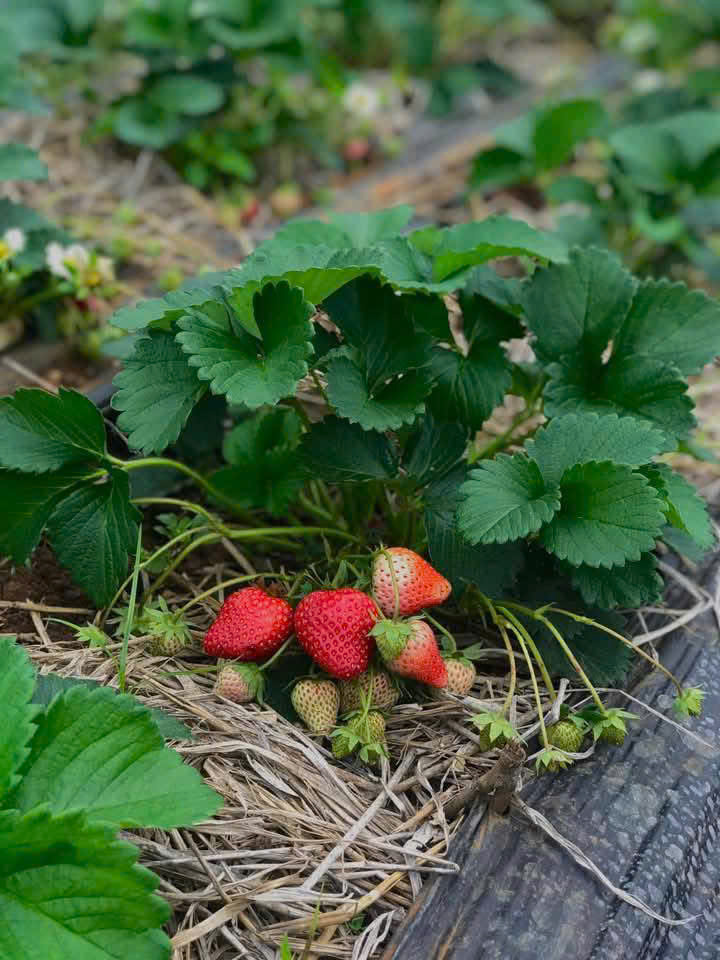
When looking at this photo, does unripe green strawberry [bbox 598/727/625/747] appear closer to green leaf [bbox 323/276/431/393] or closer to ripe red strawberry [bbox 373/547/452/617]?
ripe red strawberry [bbox 373/547/452/617]

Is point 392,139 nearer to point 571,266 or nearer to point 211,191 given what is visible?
point 211,191

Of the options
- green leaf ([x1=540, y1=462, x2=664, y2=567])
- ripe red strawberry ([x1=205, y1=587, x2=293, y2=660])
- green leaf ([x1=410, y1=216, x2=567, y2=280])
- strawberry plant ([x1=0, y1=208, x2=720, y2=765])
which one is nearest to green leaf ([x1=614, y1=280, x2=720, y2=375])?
strawberry plant ([x1=0, y1=208, x2=720, y2=765])

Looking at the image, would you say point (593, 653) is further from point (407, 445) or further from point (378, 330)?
point (378, 330)

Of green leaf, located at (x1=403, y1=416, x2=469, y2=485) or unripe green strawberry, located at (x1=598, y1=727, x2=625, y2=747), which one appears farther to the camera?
green leaf, located at (x1=403, y1=416, x2=469, y2=485)

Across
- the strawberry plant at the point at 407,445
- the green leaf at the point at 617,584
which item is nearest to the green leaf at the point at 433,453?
the strawberry plant at the point at 407,445

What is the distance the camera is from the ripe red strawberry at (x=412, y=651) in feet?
3.69

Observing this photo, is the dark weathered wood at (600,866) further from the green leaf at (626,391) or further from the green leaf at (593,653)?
the green leaf at (626,391)

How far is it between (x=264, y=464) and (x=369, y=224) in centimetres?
40

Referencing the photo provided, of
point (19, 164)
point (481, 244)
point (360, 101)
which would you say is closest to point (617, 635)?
point (481, 244)

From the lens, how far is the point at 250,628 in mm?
1201

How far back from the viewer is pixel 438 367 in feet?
4.46

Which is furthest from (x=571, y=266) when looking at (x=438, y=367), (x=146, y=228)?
(x=146, y=228)

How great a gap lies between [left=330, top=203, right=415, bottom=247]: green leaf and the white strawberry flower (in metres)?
1.22

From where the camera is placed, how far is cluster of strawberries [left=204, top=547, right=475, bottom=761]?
3.81 feet
